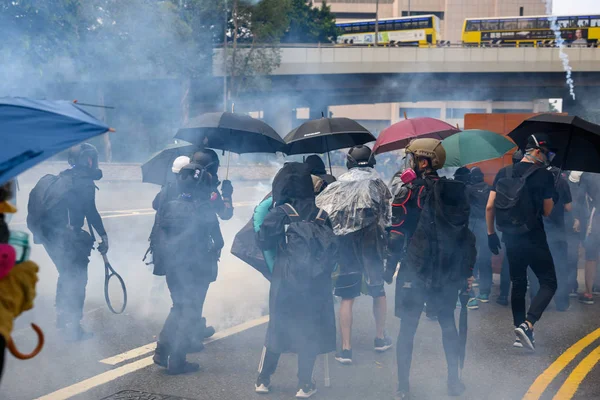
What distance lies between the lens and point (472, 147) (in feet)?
23.9

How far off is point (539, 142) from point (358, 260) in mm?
1781

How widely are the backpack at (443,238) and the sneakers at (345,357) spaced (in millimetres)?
1150

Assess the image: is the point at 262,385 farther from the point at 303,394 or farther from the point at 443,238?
the point at 443,238

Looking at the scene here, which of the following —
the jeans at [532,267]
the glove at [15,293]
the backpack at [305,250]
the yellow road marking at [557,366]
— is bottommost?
the yellow road marking at [557,366]

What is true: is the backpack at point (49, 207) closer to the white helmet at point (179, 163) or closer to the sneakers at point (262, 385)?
the white helmet at point (179, 163)

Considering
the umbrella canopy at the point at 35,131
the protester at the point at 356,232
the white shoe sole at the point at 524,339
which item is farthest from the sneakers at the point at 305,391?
the umbrella canopy at the point at 35,131

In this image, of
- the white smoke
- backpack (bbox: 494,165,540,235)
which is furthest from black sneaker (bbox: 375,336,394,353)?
the white smoke

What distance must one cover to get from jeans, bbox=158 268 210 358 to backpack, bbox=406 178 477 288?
1.70m

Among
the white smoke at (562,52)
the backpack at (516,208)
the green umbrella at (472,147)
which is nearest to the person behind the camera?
the backpack at (516,208)

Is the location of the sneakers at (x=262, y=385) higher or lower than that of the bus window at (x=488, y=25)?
lower

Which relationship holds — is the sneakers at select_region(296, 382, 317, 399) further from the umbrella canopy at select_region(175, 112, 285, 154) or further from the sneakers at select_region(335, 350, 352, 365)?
the umbrella canopy at select_region(175, 112, 285, 154)

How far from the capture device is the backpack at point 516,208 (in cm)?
593

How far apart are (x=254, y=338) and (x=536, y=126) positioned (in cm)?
303

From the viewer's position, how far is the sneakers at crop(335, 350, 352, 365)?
18.6 ft
